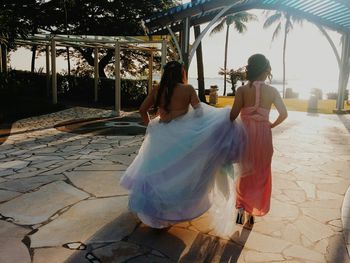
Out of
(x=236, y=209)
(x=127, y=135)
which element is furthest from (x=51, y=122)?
(x=236, y=209)

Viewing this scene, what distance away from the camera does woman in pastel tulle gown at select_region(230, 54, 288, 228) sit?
392 centimetres

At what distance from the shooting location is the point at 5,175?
19.1ft

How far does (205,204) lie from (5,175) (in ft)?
12.1

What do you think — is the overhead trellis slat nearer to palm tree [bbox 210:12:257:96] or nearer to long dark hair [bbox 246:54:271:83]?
long dark hair [bbox 246:54:271:83]

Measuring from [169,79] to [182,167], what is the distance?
3.14ft

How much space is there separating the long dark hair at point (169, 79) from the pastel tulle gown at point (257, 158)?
2.68ft

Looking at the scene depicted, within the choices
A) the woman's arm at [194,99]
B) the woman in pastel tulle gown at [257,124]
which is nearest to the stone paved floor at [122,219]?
the woman in pastel tulle gown at [257,124]

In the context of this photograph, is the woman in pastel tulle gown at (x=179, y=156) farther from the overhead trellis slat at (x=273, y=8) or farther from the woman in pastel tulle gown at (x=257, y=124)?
the overhead trellis slat at (x=273, y=8)

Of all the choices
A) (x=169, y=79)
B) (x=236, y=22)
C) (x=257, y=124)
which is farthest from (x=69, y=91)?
(x=236, y=22)

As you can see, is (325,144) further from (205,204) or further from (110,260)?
(110,260)

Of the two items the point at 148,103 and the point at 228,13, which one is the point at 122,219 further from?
the point at 228,13

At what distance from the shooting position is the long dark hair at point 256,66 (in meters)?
3.90

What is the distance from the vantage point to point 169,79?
12.6 ft

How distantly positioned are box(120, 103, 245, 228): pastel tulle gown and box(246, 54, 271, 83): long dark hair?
1.76 feet
